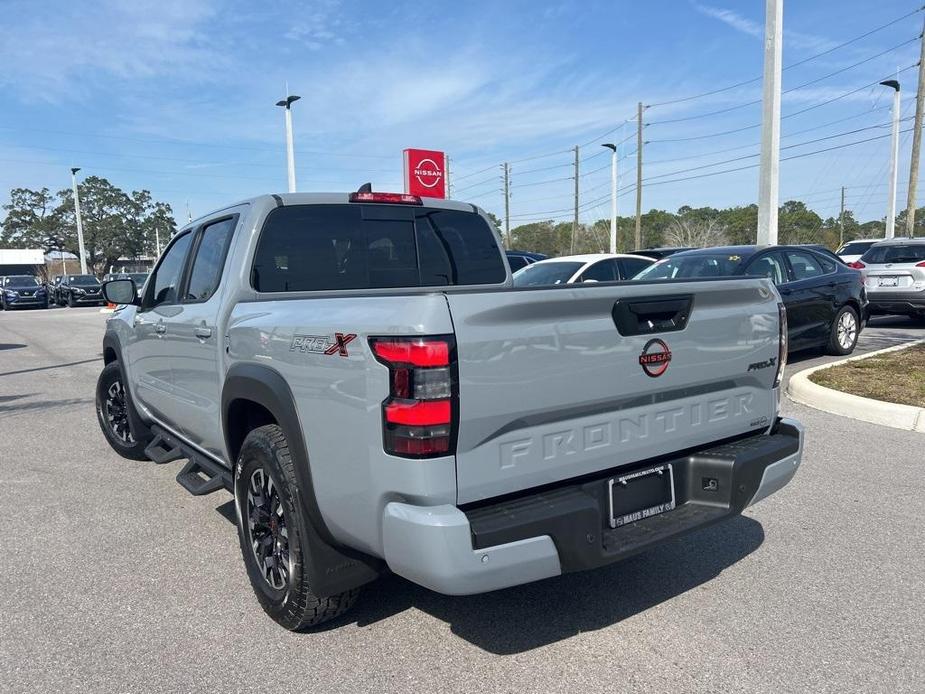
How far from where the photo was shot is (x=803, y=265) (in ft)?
30.8

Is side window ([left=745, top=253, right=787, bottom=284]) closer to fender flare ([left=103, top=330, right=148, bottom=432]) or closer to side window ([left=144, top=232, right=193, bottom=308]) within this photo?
side window ([left=144, top=232, right=193, bottom=308])

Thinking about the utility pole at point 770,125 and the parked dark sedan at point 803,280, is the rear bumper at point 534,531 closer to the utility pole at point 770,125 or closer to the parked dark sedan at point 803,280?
the parked dark sedan at point 803,280

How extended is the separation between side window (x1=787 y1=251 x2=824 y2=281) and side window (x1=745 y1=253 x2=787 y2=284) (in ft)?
0.69

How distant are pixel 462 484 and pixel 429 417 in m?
0.27

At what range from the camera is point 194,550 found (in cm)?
409

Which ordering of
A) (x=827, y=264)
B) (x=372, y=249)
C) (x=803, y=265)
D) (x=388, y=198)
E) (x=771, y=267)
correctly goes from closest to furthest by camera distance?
(x=372, y=249) < (x=388, y=198) < (x=771, y=267) < (x=803, y=265) < (x=827, y=264)

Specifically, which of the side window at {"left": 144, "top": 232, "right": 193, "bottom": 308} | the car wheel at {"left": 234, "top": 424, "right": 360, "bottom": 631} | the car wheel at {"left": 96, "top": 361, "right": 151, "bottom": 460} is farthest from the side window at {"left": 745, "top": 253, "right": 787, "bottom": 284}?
the car wheel at {"left": 234, "top": 424, "right": 360, "bottom": 631}

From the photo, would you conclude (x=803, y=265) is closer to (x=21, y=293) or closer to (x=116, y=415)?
(x=116, y=415)

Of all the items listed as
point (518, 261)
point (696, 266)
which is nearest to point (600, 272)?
point (696, 266)

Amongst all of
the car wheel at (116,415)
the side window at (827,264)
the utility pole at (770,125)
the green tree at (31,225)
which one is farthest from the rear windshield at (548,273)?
the green tree at (31,225)

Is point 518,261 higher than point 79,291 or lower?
higher

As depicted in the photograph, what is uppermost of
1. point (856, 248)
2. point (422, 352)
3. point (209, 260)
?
point (209, 260)

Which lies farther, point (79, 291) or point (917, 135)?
point (79, 291)

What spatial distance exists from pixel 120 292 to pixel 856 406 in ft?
21.0
